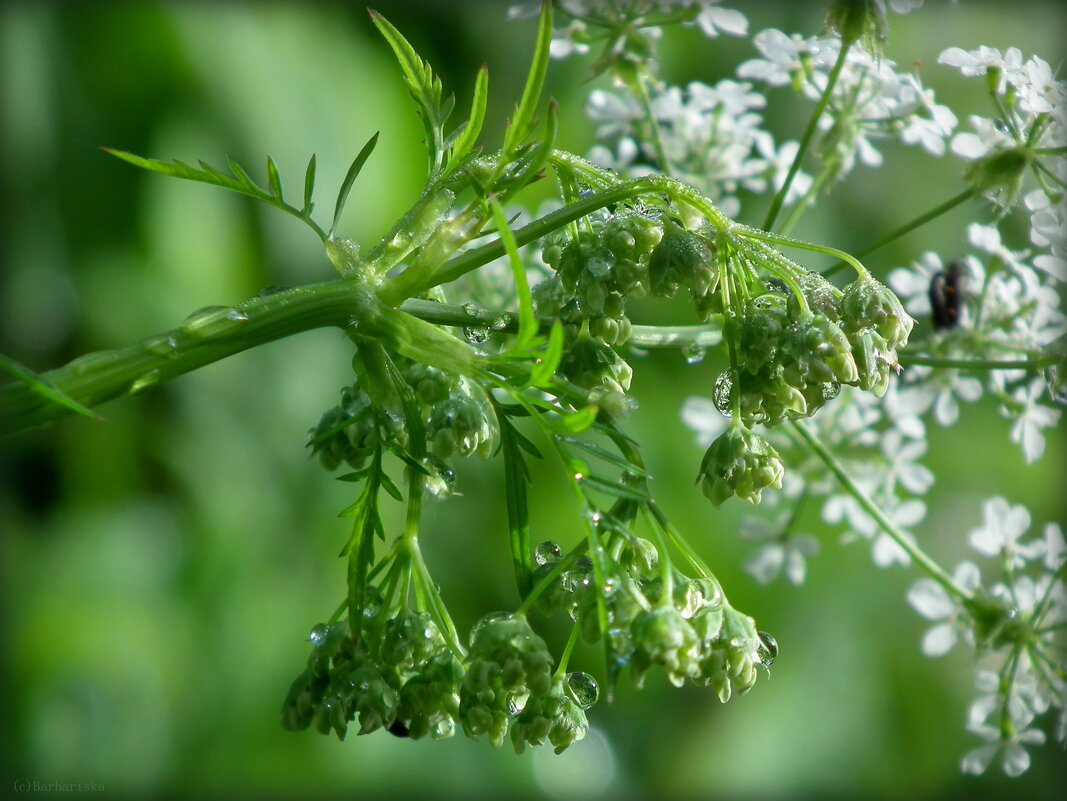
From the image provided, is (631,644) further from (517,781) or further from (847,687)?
(847,687)

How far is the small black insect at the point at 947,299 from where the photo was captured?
202 cm

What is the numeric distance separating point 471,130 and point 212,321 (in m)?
0.38

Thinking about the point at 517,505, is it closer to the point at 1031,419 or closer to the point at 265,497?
the point at 1031,419

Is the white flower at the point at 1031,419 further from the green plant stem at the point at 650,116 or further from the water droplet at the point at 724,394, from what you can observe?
the water droplet at the point at 724,394

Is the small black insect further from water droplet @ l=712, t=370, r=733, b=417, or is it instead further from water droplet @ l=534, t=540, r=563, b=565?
water droplet @ l=534, t=540, r=563, b=565

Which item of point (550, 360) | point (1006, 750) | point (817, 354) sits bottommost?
point (1006, 750)

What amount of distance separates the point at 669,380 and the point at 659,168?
199cm

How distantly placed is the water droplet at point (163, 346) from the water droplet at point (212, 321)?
0.06ft

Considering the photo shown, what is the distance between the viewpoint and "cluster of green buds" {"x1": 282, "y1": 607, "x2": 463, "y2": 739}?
1.21 meters

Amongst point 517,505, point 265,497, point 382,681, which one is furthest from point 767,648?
point 265,497

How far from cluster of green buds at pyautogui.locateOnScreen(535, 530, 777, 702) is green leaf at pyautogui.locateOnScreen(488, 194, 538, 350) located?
25 cm

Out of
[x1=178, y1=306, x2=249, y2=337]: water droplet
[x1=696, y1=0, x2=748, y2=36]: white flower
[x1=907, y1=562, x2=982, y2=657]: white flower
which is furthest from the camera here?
[x1=907, y1=562, x2=982, y2=657]: white flower

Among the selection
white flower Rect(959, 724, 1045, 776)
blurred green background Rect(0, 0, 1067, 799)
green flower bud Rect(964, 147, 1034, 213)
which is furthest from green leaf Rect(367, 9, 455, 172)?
blurred green background Rect(0, 0, 1067, 799)

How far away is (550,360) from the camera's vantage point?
3.55 ft
